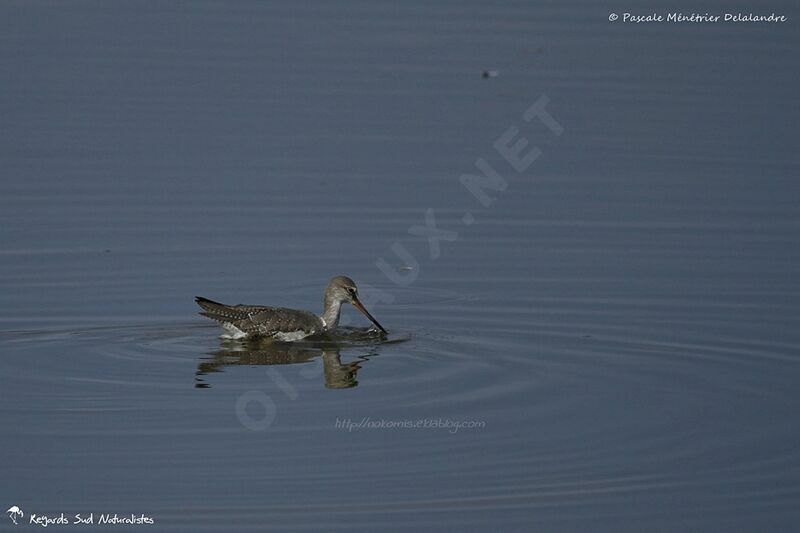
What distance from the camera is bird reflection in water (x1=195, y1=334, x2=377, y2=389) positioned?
1244 cm

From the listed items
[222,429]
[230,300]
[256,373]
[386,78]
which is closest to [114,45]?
[386,78]

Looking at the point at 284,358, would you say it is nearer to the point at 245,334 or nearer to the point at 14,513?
the point at 245,334

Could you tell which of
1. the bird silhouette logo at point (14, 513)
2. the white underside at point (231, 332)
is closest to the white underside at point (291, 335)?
the white underside at point (231, 332)

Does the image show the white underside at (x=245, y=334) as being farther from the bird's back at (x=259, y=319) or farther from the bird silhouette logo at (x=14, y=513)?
the bird silhouette logo at (x=14, y=513)

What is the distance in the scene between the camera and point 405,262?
16047 mm

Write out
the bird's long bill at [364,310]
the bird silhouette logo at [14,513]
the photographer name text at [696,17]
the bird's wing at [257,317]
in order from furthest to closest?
the photographer name text at [696,17] → the bird's long bill at [364,310] → the bird's wing at [257,317] → the bird silhouette logo at [14,513]

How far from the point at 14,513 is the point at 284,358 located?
4107mm

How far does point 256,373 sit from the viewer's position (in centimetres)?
1264

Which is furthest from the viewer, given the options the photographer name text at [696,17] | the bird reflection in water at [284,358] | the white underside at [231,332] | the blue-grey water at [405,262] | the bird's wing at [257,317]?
the photographer name text at [696,17]

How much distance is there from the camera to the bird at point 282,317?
44.4 ft

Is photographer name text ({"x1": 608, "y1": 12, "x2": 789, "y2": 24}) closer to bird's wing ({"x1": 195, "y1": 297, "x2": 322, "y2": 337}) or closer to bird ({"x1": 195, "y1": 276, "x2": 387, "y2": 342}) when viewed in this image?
bird ({"x1": 195, "y1": 276, "x2": 387, "y2": 342})

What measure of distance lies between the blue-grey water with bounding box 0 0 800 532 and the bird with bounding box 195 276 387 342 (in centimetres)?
20

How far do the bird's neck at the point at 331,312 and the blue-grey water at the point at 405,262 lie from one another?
0.20 metres

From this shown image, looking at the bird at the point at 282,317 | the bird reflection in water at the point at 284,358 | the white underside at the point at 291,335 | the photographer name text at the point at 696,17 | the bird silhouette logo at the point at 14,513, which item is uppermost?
the photographer name text at the point at 696,17
